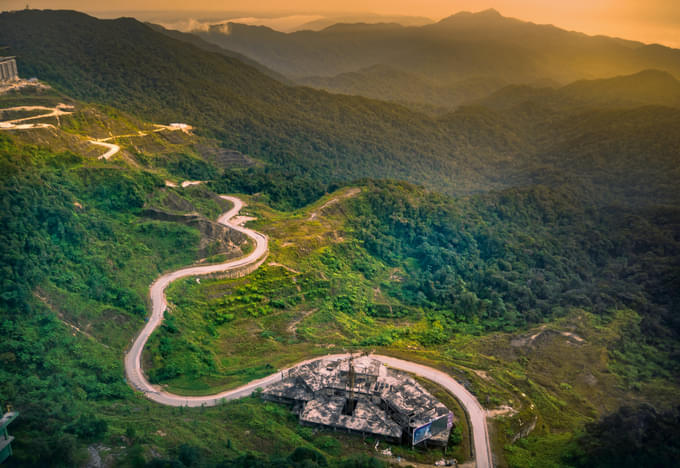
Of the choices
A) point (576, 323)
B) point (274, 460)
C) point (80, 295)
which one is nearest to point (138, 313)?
point (80, 295)

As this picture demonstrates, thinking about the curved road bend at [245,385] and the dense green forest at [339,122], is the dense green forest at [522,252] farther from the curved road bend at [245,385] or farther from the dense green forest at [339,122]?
the dense green forest at [339,122]

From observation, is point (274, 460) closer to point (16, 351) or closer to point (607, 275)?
point (16, 351)

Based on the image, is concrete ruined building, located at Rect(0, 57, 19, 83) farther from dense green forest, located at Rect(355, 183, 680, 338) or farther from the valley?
dense green forest, located at Rect(355, 183, 680, 338)

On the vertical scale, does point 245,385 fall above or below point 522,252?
below

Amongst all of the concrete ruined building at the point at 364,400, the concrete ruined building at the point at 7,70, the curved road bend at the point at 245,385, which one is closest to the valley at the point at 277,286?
the curved road bend at the point at 245,385

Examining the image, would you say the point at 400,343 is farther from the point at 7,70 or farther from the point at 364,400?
the point at 7,70

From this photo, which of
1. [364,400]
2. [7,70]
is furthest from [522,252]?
[7,70]
